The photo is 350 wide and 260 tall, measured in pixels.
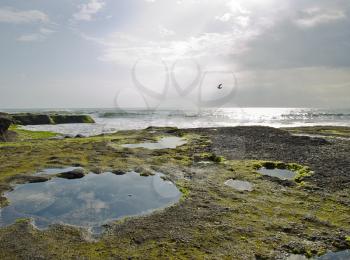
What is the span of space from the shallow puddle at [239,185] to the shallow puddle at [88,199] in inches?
191

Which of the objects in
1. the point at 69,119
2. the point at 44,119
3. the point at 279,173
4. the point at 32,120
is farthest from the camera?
the point at 69,119

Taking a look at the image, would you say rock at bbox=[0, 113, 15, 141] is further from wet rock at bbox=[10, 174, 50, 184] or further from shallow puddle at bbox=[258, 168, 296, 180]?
shallow puddle at bbox=[258, 168, 296, 180]

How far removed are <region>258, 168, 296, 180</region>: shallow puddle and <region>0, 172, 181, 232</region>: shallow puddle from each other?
405 inches

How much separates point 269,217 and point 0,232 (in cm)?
1558

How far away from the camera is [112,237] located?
56.2 ft

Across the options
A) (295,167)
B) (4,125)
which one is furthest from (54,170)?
(4,125)

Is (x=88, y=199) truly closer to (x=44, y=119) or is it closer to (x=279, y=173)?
(x=279, y=173)

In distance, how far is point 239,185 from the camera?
27.1 meters

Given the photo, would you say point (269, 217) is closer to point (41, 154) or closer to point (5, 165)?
point (5, 165)

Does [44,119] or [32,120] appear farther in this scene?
[44,119]

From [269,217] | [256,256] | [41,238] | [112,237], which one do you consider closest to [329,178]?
[269,217]

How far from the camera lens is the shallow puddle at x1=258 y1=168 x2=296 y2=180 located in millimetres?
29859

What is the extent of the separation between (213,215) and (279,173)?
1420 centimetres

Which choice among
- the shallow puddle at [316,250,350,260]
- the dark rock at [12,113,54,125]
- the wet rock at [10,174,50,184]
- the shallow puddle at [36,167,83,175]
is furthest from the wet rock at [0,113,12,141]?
the shallow puddle at [316,250,350,260]
